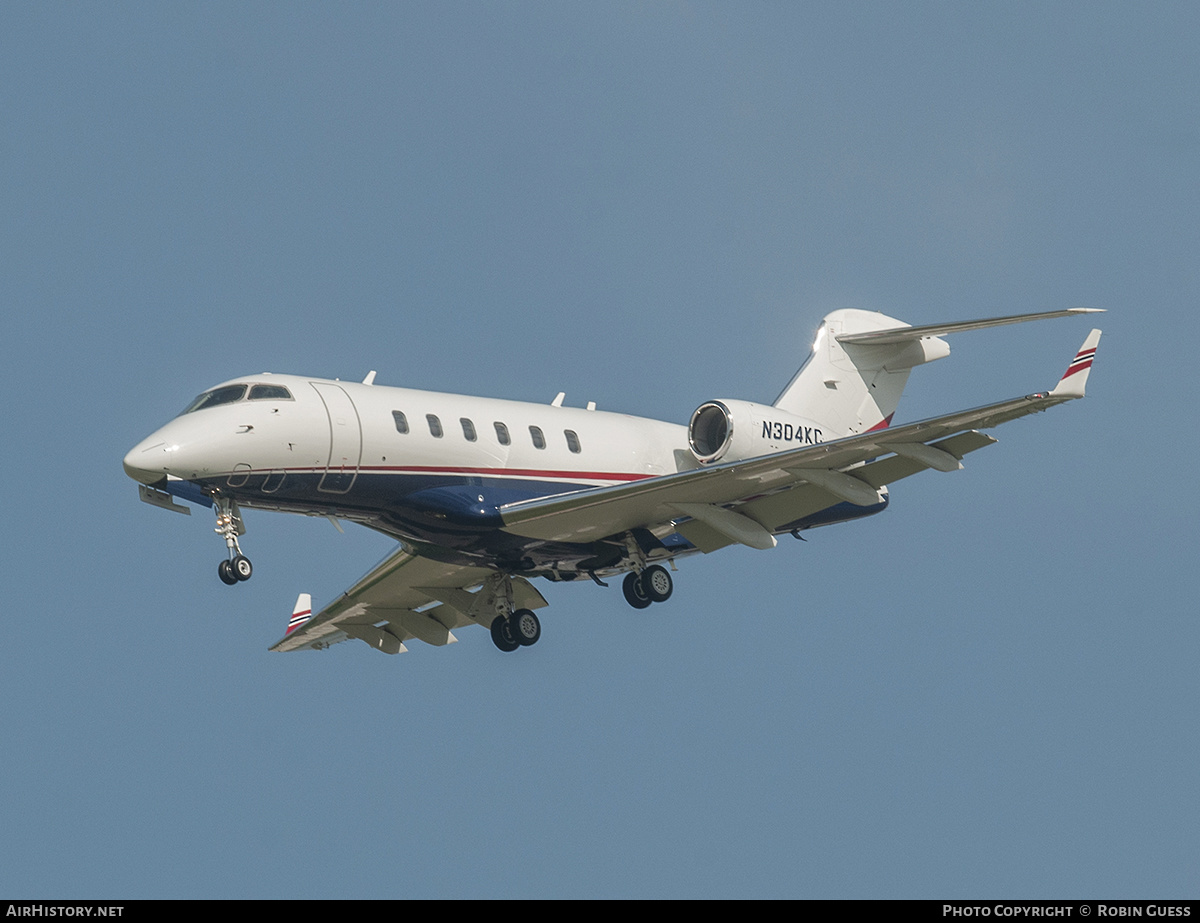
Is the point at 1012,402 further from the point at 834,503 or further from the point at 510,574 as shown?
the point at 510,574

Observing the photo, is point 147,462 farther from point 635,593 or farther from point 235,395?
point 635,593

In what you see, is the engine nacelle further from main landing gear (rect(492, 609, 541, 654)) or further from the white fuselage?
main landing gear (rect(492, 609, 541, 654))

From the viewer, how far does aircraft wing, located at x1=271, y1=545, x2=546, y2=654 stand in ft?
81.5

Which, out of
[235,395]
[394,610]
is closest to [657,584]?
[394,610]

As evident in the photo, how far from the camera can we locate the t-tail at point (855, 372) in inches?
1031

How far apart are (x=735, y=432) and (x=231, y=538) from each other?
7.41 meters

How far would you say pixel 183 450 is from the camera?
782 inches

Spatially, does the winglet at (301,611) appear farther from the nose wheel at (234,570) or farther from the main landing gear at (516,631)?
the nose wheel at (234,570)

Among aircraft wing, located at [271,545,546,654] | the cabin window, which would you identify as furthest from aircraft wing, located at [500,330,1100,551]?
the cabin window

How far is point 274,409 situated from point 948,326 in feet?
32.0

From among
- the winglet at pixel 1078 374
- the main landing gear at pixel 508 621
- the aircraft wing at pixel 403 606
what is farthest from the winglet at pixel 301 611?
the winglet at pixel 1078 374

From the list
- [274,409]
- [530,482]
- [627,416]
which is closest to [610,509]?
[530,482]

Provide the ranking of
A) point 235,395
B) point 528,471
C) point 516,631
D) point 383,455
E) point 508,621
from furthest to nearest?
point 508,621 < point 516,631 < point 528,471 < point 383,455 < point 235,395

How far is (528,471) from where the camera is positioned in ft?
73.9
